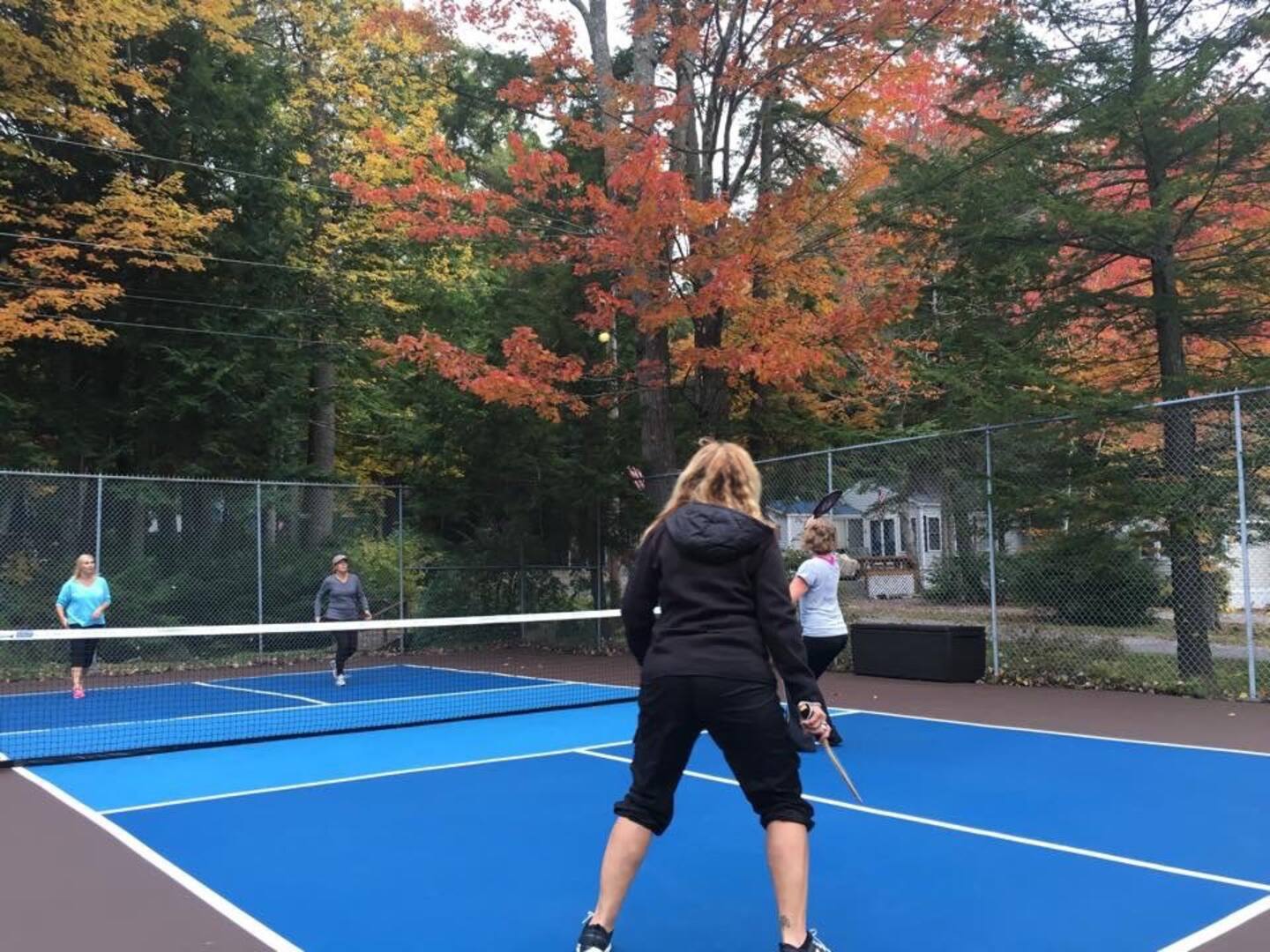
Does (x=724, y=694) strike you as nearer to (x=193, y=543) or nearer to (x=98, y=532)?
(x=98, y=532)

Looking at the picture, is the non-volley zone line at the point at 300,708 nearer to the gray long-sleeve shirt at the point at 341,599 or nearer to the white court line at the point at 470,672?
the white court line at the point at 470,672

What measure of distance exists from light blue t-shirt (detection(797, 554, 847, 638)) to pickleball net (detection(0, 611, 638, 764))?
69.9 inches

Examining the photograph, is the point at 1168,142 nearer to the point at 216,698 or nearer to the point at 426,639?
the point at 216,698

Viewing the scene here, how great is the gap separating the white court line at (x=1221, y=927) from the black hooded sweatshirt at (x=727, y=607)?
1.74m

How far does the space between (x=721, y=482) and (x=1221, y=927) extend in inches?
106

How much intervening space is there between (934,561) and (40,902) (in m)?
11.8

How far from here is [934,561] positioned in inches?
562

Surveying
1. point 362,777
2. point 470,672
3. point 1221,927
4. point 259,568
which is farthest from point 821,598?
point 259,568

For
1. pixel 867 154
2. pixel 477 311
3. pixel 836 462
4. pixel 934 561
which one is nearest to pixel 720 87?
pixel 867 154

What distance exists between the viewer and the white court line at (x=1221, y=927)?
3.92m

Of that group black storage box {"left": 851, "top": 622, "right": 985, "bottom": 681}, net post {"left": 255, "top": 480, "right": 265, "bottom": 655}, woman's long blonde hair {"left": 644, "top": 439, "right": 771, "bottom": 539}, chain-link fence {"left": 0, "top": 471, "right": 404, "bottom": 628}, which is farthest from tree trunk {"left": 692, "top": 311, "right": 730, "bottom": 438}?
woman's long blonde hair {"left": 644, "top": 439, "right": 771, "bottom": 539}

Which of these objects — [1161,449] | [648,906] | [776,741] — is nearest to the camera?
[776,741]

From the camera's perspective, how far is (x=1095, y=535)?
11.6 m

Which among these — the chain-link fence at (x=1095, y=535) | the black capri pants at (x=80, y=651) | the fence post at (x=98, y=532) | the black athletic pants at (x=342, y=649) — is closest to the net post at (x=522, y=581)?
the black athletic pants at (x=342, y=649)
